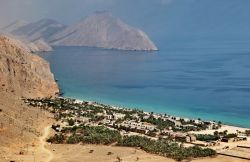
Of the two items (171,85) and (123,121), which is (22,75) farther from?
(171,85)

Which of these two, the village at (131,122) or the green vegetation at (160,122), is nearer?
the village at (131,122)

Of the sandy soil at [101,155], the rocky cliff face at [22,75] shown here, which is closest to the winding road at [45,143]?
the sandy soil at [101,155]

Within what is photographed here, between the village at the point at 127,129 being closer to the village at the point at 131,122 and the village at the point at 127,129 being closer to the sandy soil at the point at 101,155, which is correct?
the village at the point at 131,122

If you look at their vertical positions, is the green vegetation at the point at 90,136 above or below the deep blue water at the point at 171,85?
below

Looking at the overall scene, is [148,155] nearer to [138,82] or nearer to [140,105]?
[140,105]

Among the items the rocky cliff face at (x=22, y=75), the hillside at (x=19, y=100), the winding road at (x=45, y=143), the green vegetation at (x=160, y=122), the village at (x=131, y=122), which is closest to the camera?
the winding road at (x=45, y=143)

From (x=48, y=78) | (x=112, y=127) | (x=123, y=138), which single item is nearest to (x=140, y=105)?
(x=48, y=78)

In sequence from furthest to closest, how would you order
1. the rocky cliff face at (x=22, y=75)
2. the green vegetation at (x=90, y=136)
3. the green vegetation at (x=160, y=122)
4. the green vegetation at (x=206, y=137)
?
the rocky cliff face at (x=22, y=75) < the green vegetation at (x=160, y=122) < the green vegetation at (x=206, y=137) < the green vegetation at (x=90, y=136)

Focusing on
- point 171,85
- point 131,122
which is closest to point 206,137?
point 131,122

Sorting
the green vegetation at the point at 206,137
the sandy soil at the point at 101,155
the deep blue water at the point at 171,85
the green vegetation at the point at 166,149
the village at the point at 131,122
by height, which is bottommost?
the sandy soil at the point at 101,155
